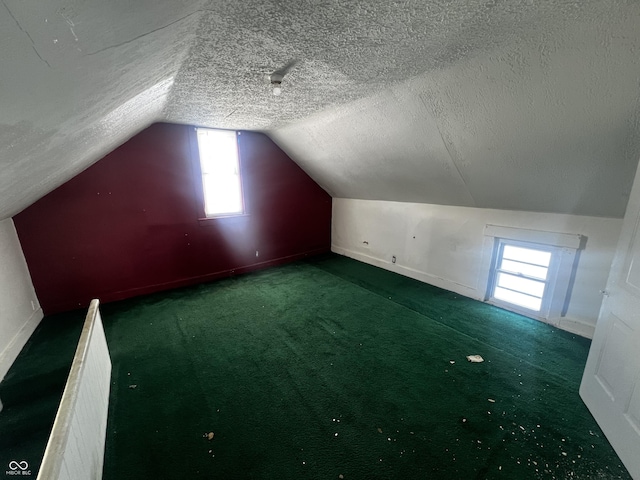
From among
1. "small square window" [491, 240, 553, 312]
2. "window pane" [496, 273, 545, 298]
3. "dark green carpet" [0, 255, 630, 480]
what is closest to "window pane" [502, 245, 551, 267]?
"small square window" [491, 240, 553, 312]

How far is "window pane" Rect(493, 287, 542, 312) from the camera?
292 cm

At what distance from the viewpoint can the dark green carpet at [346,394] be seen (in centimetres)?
145

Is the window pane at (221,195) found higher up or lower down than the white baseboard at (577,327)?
higher up

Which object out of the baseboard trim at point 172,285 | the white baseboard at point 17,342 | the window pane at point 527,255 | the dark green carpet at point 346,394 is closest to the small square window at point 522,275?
the window pane at point 527,255

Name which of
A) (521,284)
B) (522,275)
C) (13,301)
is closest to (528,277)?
(522,275)

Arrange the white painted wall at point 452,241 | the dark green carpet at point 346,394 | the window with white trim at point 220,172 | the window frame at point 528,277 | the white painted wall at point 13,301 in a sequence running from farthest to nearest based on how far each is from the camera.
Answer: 1. the window with white trim at point 220,172
2. the window frame at point 528,277
3. the white painted wall at point 452,241
4. the white painted wall at point 13,301
5. the dark green carpet at point 346,394

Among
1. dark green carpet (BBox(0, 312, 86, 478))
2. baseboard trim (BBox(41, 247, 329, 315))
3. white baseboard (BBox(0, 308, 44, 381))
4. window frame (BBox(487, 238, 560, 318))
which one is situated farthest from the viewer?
baseboard trim (BBox(41, 247, 329, 315))

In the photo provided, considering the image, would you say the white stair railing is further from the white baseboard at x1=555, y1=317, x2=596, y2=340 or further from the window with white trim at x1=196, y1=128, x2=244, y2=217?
the white baseboard at x1=555, y1=317, x2=596, y2=340

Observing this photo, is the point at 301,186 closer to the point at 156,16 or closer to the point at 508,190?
the point at 508,190

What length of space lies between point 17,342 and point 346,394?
115 inches

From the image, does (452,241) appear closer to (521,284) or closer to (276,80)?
(521,284)

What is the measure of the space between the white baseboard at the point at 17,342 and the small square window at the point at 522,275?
469 centimetres

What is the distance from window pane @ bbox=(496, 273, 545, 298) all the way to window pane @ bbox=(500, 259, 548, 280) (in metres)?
0.07

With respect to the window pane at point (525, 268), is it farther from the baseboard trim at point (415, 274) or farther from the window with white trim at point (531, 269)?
the baseboard trim at point (415, 274)
